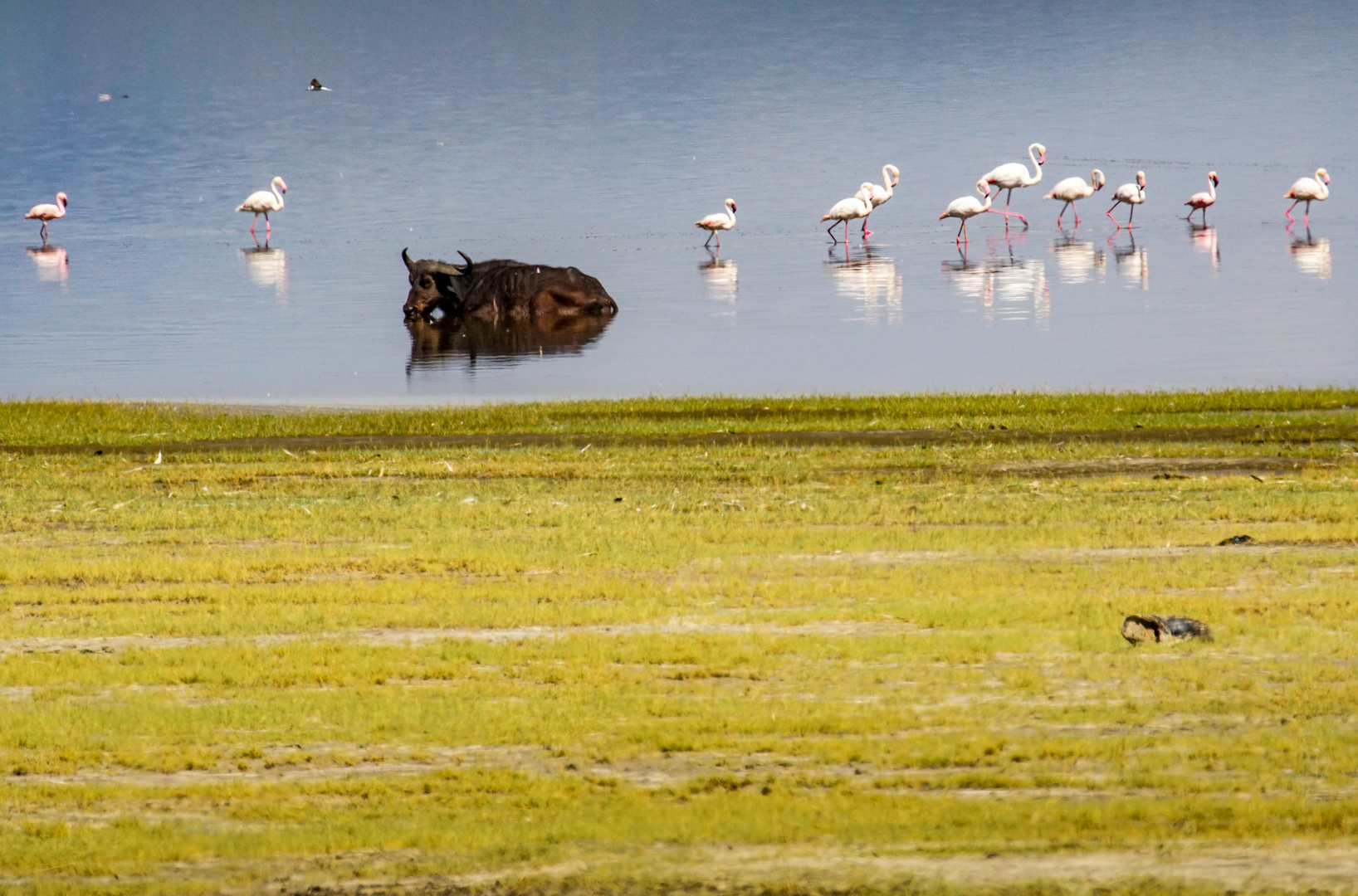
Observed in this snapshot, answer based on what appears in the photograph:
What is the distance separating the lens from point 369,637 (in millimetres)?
9930

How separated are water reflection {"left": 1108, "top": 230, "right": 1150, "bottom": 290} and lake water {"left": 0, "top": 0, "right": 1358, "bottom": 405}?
0.54 ft

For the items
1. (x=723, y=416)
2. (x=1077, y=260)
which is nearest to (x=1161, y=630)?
(x=723, y=416)

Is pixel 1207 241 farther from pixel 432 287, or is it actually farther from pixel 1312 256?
pixel 432 287

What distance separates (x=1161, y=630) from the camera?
9203 mm

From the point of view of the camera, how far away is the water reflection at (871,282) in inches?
1407

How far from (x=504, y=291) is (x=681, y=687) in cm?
2767

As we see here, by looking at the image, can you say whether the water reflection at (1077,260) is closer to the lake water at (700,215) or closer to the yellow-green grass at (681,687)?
the lake water at (700,215)

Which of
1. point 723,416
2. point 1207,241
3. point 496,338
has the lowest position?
point 723,416

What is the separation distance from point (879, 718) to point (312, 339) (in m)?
27.4

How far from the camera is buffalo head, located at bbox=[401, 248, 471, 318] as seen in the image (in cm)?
3622

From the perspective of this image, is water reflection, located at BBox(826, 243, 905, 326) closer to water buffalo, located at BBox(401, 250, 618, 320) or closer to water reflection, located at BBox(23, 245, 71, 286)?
water buffalo, located at BBox(401, 250, 618, 320)

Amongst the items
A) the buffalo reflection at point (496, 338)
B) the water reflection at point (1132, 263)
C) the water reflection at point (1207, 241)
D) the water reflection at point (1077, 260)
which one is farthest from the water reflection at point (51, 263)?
the water reflection at point (1207, 241)

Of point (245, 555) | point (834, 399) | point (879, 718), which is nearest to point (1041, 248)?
point (834, 399)

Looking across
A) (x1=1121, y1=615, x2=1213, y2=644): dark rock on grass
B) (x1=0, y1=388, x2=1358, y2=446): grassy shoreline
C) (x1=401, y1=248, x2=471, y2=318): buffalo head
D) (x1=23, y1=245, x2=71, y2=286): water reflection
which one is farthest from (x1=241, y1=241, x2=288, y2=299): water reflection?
(x1=1121, y1=615, x2=1213, y2=644): dark rock on grass
